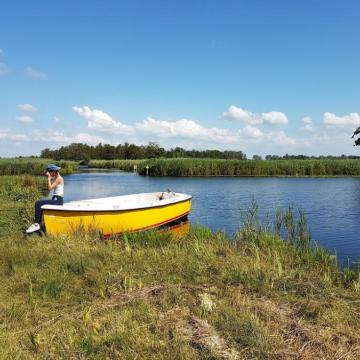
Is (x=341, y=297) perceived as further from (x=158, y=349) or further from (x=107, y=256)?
→ (x=107, y=256)

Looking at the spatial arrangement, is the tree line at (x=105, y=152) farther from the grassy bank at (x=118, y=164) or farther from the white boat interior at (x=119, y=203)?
the white boat interior at (x=119, y=203)

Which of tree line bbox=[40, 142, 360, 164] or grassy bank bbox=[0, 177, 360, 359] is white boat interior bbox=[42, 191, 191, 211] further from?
tree line bbox=[40, 142, 360, 164]

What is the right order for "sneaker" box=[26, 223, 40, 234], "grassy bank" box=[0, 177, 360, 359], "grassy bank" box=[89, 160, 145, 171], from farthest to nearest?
"grassy bank" box=[89, 160, 145, 171] < "sneaker" box=[26, 223, 40, 234] < "grassy bank" box=[0, 177, 360, 359]

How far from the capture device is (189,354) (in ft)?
11.7

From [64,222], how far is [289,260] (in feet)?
18.8

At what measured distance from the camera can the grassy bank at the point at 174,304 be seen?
3.80 meters

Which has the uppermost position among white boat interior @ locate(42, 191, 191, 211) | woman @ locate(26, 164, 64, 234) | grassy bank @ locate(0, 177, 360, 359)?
woman @ locate(26, 164, 64, 234)

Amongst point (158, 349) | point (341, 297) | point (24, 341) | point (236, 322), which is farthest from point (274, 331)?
point (24, 341)

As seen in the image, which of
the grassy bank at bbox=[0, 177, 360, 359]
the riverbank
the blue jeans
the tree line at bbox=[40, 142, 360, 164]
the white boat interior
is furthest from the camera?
the tree line at bbox=[40, 142, 360, 164]

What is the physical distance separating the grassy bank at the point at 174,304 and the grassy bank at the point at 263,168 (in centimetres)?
4151

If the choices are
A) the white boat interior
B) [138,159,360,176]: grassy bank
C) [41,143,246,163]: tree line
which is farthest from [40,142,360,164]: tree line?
the white boat interior

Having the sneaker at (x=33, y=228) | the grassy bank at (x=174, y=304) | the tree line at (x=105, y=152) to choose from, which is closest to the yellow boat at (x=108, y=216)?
the sneaker at (x=33, y=228)

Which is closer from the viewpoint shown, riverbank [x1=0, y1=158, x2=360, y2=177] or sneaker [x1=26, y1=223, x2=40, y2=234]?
sneaker [x1=26, y1=223, x2=40, y2=234]

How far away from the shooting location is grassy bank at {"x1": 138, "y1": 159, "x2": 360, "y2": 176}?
47562 millimetres
